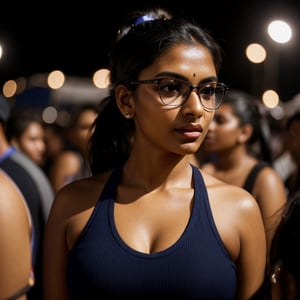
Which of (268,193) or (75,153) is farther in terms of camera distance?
(75,153)

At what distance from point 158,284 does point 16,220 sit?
2.20 ft

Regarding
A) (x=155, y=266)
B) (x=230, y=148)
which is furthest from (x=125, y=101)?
(x=230, y=148)

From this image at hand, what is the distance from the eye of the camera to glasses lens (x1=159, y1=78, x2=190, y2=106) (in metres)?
2.46

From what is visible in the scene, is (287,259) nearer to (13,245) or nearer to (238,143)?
(13,245)

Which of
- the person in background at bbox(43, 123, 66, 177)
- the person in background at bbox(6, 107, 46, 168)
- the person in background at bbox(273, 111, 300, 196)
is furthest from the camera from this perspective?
the person in background at bbox(43, 123, 66, 177)

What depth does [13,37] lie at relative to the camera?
2494 cm

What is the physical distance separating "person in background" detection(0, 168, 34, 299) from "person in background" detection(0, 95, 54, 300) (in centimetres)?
122

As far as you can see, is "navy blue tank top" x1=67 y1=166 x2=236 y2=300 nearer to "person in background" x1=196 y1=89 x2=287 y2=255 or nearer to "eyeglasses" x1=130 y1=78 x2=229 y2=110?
"eyeglasses" x1=130 y1=78 x2=229 y2=110

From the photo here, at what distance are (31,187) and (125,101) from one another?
1.56 meters

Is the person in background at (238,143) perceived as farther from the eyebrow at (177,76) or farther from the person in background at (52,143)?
the person in background at (52,143)

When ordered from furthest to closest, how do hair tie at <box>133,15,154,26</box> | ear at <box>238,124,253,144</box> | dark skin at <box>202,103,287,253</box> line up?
ear at <box>238,124,253,144</box>
dark skin at <box>202,103,287,253</box>
hair tie at <box>133,15,154,26</box>

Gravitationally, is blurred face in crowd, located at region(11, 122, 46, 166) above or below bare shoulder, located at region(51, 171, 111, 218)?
below

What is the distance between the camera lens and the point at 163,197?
258cm

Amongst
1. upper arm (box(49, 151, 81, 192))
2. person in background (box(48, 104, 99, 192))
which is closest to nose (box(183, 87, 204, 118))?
person in background (box(48, 104, 99, 192))
